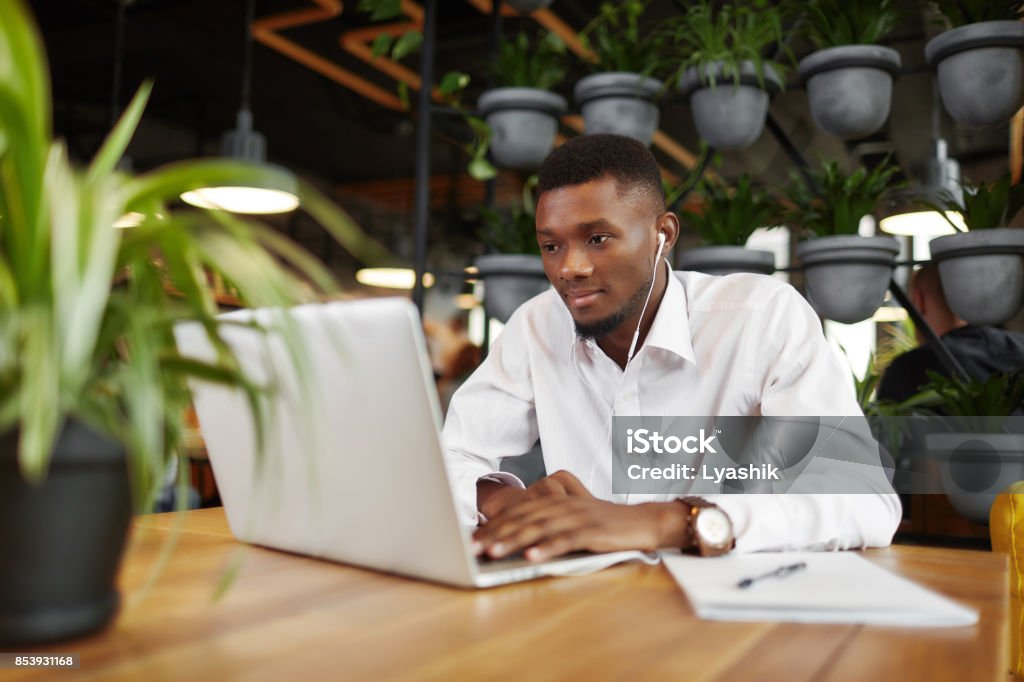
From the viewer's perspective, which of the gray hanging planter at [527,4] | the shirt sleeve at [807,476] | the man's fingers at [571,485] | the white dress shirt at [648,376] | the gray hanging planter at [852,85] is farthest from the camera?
the gray hanging planter at [527,4]

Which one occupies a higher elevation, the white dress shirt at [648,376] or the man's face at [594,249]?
the man's face at [594,249]

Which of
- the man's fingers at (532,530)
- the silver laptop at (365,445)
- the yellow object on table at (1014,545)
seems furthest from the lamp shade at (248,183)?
the yellow object on table at (1014,545)

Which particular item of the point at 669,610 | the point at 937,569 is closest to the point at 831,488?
the point at 937,569

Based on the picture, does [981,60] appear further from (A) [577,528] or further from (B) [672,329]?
(A) [577,528]

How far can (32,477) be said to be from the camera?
0.50 metres

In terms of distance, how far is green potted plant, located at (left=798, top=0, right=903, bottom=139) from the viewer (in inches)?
92.6

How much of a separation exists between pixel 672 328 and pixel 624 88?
4.05 feet

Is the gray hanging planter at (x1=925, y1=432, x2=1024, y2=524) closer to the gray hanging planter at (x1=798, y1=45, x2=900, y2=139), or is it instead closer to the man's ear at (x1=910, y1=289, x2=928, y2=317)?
the gray hanging planter at (x1=798, y1=45, x2=900, y2=139)

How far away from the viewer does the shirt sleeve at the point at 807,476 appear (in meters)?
0.99

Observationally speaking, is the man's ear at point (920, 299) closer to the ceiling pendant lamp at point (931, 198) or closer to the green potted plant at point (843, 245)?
the ceiling pendant lamp at point (931, 198)

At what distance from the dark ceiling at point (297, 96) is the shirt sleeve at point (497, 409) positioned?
2.80 meters

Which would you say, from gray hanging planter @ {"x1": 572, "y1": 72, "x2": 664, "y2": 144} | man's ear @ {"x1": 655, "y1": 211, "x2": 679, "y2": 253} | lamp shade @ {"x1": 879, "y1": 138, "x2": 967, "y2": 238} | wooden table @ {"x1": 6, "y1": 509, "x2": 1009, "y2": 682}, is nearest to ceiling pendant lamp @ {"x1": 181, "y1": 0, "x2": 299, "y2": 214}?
wooden table @ {"x1": 6, "y1": 509, "x2": 1009, "y2": 682}

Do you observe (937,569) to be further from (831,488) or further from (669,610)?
(669,610)

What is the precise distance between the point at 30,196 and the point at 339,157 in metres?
8.69
